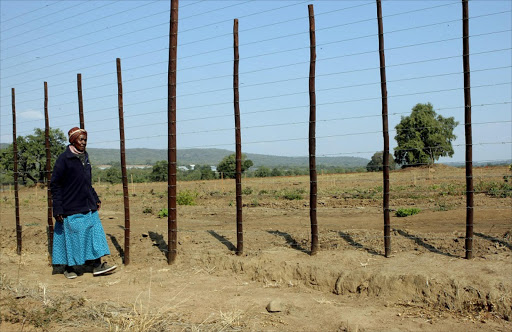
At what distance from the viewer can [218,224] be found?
34.0ft

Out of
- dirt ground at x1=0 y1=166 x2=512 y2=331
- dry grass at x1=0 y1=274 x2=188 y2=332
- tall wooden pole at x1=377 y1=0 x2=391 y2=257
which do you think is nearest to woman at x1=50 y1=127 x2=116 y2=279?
dirt ground at x1=0 y1=166 x2=512 y2=331

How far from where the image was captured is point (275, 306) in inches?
212

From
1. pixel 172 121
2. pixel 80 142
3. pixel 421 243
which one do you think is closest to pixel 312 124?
pixel 172 121

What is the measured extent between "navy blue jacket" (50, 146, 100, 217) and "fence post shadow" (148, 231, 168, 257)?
5.11 feet

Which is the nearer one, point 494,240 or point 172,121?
point 494,240

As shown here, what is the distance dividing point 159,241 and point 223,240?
1.22 metres

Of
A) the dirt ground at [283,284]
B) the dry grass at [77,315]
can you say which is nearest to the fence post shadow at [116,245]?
the dirt ground at [283,284]

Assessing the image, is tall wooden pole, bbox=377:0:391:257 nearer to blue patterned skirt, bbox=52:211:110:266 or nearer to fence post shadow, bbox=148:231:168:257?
fence post shadow, bbox=148:231:168:257

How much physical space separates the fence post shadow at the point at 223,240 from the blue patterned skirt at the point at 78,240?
196 centimetres

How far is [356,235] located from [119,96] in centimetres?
468

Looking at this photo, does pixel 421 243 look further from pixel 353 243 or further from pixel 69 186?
pixel 69 186

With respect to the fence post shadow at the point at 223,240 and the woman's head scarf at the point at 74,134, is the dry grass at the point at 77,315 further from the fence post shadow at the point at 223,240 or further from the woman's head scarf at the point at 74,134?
the woman's head scarf at the point at 74,134

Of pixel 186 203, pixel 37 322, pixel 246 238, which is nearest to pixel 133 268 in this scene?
pixel 246 238

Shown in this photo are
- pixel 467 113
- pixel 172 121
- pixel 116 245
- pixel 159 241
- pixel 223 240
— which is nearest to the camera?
pixel 467 113
